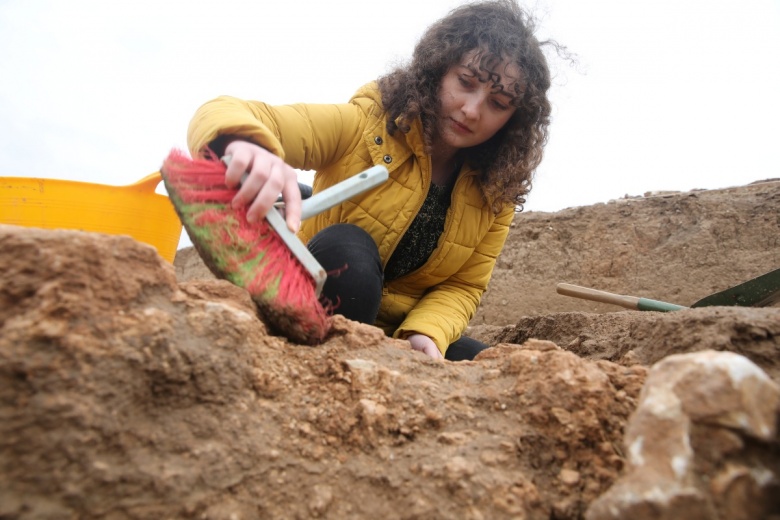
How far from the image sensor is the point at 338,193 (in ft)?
4.54

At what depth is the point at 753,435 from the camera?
27.1 inches

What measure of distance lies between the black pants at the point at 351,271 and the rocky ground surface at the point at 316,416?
59cm

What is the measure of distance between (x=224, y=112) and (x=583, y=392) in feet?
3.53

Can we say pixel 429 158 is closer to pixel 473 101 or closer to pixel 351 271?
pixel 473 101

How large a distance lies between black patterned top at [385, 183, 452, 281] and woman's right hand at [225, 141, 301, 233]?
925mm

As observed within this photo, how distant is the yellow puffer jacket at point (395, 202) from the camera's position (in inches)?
76.2

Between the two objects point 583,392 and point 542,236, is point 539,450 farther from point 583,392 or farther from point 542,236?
point 542,236

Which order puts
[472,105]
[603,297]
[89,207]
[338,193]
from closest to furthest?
[338,193] < [89,207] < [472,105] < [603,297]

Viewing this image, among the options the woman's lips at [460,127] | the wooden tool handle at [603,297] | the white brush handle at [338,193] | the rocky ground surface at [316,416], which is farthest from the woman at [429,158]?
the wooden tool handle at [603,297]

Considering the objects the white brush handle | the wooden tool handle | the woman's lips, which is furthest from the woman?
the wooden tool handle

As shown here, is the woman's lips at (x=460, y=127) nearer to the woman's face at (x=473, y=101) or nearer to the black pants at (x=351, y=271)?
the woman's face at (x=473, y=101)

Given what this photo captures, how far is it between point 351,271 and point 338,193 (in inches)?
18.5

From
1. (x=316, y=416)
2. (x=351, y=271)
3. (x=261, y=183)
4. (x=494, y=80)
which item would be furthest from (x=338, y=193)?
(x=494, y=80)

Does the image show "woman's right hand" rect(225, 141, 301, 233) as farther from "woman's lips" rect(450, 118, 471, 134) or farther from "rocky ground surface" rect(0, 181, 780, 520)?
"woman's lips" rect(450, 118, 471, 134)
